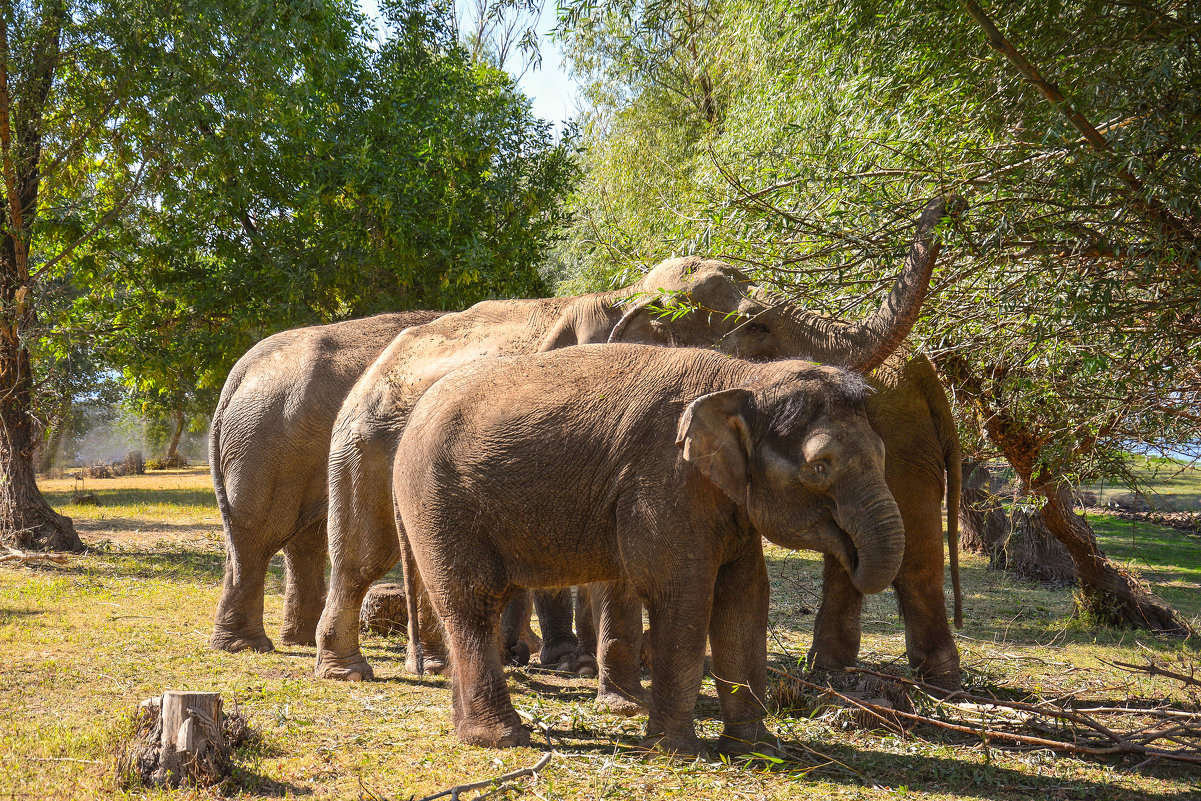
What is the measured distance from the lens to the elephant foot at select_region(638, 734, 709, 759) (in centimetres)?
518

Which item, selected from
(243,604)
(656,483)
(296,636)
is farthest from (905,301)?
(296,636)

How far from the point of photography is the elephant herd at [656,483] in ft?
16.8

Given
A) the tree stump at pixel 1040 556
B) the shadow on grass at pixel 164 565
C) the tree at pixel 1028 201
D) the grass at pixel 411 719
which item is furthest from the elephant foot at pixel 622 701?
the tree stump at pixel 1040 556

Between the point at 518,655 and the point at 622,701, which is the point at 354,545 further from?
the point at 622,701

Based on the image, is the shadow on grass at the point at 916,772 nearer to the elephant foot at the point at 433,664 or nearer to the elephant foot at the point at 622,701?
the elephant foot at the point at 622,701

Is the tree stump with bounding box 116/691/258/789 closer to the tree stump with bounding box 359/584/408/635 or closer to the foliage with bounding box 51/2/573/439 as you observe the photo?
the tree stump with bounding box 359/584/408/635

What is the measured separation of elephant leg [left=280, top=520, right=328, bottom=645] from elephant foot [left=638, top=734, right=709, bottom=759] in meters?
4.89

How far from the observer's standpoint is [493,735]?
5555 millimetres

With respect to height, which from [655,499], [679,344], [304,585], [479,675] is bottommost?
[479,675]

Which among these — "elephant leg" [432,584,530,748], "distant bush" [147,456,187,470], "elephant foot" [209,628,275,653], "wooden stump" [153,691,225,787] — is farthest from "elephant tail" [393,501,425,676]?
"distant bush" [147,456,187,470]

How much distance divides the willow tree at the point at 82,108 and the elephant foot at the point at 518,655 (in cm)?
831

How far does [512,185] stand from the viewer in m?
15.0

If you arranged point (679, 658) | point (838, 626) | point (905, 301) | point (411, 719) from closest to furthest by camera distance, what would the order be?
point (679, 658) → point (905, 301) → point (411, 719) → point (838, 626)

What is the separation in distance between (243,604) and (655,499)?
4803 mm
